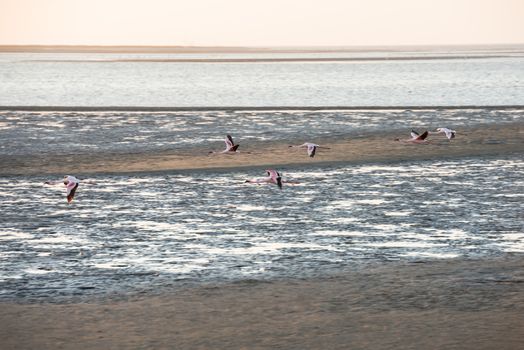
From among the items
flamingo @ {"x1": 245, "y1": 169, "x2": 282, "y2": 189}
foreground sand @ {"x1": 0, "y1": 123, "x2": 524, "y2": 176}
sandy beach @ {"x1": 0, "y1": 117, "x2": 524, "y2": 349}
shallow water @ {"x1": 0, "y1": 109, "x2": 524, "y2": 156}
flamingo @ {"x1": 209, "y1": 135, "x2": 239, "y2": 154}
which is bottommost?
shallow water @ {"x1": 0, "y1": 109, "x2": 524, "y2": 156}

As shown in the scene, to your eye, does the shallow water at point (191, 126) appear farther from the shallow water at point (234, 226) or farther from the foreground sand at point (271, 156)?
the shallow water at point (234, 226)

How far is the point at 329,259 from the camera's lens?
1109cm

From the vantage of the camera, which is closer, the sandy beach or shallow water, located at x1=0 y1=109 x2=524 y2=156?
the sandy beach

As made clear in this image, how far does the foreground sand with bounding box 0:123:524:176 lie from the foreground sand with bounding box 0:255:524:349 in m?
10.4

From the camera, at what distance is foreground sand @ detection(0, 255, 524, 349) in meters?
7.92

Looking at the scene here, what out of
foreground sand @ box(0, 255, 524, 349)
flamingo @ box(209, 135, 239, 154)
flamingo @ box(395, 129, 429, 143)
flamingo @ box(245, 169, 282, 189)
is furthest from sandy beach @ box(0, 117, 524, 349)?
flamingo @ box(395, 129, 429, 143)

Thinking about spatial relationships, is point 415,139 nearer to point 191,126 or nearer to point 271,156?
point 271,156

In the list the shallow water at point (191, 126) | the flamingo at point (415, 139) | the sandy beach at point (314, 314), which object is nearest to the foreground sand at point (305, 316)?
the sandy beach at point (314, 314)

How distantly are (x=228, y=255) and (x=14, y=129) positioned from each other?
63.1ft

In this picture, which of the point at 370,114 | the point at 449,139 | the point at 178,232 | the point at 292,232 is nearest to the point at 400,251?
the point at 292,232

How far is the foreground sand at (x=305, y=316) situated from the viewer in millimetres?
7922

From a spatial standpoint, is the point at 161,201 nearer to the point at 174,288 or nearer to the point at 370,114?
Result: the point at 174,288

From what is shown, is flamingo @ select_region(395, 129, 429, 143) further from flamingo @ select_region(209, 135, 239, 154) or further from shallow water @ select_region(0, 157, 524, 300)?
shallow water @ select_region(0, 157, 524, 300)

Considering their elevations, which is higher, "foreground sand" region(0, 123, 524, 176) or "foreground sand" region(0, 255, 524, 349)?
"foreground sand" region(0, 255, 524, 349)
